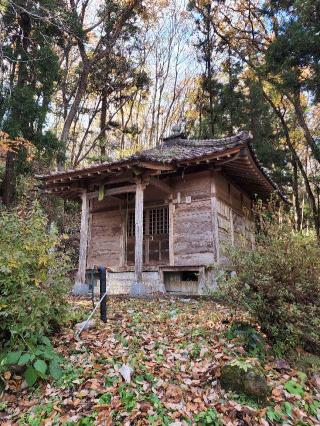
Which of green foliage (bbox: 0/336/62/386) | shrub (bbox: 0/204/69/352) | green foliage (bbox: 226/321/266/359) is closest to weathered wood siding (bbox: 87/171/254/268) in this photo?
green foliage (bbox: 226/321/266/359)

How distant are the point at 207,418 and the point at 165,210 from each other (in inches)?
326

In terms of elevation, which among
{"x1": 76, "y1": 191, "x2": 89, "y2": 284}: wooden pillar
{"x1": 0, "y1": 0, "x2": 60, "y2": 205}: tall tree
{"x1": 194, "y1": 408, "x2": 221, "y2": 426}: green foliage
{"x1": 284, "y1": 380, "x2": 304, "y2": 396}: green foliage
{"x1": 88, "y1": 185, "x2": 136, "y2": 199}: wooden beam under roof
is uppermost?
{"x1": 0, "y1": 0, "x2": 60, "y2": 205}: tall tree

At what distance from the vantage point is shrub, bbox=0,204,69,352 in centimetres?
389

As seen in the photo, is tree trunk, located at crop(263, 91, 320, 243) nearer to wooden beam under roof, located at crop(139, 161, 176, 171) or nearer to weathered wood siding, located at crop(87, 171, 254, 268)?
weathered wood siding, located at crop(87, 171, 254, 268)

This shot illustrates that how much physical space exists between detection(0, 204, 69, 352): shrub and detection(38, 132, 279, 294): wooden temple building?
4.45m

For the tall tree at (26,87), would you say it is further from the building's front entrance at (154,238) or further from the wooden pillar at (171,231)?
the wooden pillar at (171,231)

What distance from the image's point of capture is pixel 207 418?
335 cm

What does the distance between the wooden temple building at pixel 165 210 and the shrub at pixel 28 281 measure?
14.6 feet

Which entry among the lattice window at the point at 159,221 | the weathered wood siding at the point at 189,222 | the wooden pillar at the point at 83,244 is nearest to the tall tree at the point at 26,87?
the weathered wood siding at the point at 189,222

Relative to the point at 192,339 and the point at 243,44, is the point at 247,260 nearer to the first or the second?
the point at 192,339

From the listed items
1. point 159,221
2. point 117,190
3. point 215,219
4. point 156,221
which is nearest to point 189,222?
point 215,219

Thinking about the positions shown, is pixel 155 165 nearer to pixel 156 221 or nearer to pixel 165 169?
pixel 165 169

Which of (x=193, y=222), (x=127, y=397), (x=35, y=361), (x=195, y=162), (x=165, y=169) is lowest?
(x=127, y=397)

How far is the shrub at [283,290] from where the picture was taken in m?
4.43
